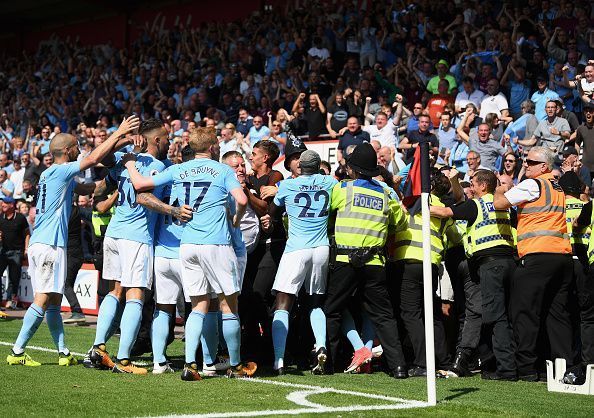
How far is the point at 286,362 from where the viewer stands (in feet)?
33.8

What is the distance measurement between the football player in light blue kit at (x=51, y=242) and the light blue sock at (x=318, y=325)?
2.52 meters

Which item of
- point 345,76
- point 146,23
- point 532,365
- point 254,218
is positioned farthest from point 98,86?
point 532,365

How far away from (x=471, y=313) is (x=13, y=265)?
11.5m

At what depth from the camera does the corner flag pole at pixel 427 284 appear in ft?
24.3

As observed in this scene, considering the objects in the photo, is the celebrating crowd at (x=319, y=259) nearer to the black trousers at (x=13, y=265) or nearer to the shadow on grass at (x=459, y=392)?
the shadow on grass at (x=459, y=392)

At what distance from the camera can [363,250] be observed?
372 inches

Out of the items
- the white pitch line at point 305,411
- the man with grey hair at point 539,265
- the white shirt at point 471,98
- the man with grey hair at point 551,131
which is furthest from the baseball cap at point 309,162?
the white shirt at point 471,98

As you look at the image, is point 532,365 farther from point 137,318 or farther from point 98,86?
point 98,86

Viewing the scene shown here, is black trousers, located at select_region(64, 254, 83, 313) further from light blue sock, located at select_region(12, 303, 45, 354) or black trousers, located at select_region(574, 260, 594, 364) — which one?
black trousers, located at select_region(574, 260, 594, 364)

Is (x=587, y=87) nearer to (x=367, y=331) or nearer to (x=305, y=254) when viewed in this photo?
(x=367, y=331)

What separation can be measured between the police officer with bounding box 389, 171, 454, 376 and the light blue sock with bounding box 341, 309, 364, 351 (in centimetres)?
51

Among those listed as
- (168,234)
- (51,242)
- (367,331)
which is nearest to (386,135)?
(367,331)

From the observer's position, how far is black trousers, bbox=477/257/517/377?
9555 mm

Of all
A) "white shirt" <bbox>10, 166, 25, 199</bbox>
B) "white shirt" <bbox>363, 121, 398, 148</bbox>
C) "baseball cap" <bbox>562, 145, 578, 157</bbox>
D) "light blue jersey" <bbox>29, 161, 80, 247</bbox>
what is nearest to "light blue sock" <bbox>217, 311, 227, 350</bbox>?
"light blue jersey" <bbox>29, 161, 80, 247</bbox>
